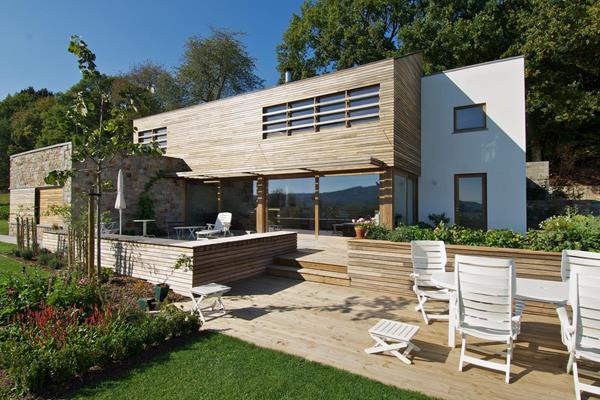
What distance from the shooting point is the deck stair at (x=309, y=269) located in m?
6.75

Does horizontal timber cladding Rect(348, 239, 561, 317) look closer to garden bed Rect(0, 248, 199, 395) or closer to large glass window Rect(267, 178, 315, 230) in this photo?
garden bed Rect(0, 248, 199, 395)

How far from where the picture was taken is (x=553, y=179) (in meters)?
18.4

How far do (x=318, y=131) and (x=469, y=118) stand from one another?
5.46 m

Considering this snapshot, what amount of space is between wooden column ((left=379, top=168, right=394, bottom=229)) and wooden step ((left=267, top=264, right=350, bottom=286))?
3.25m

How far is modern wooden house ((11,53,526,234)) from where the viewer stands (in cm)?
989

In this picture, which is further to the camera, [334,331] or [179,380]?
[334,331]

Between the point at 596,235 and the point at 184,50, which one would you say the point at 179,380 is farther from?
the point at 184,50

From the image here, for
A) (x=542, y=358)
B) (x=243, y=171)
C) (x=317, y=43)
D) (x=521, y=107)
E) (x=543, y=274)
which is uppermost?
(x=317, y=43)

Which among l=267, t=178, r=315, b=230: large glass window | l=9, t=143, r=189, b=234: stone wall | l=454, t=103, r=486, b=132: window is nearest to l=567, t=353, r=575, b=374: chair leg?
l=267, t=178, r=315, b=230: large glass window

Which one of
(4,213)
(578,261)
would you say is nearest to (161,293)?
(578,261)

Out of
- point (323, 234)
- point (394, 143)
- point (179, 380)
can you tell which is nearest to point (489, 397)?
point (179, 380)

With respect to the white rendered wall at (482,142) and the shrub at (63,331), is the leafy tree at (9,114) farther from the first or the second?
the white rendered wall at (482,142)

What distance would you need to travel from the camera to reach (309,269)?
24.0 feet

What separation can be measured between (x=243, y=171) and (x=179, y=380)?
355 inches
